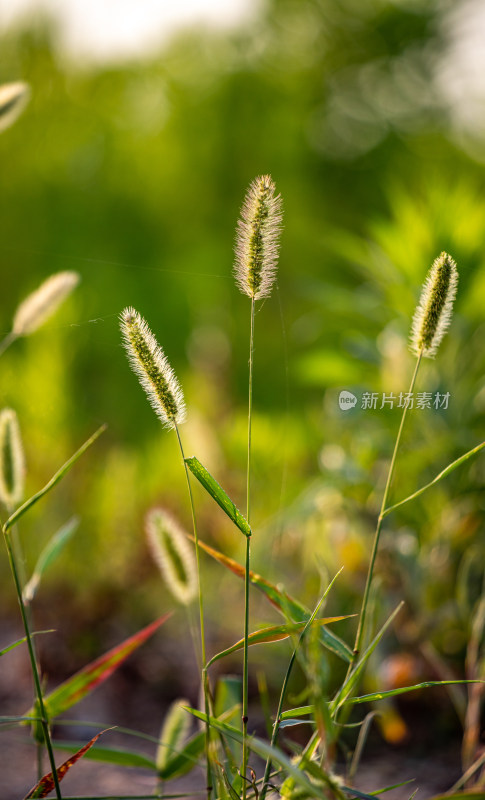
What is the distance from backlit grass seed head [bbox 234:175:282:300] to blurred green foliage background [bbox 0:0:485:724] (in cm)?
72

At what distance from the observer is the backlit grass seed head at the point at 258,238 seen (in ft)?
1.60

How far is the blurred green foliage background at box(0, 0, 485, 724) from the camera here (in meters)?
1.27


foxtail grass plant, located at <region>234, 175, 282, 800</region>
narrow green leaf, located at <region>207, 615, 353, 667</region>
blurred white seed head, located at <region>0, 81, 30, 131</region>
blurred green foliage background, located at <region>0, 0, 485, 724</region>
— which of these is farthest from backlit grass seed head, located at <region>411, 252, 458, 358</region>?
blurred green foliage background, located at <region>0, 0, 485, 724</region>

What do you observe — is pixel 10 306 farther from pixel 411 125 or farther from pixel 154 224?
pixel 411 125

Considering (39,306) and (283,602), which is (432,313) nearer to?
(283,602)

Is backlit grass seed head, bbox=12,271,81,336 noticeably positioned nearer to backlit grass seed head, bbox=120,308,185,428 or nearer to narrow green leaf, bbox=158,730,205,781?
backlit grass seed head, bbox=120,308,185,428

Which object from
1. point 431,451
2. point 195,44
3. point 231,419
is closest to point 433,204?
point 431,451

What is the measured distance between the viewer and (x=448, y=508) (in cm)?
115

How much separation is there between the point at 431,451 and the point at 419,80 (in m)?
4.02

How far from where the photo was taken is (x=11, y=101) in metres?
0.67

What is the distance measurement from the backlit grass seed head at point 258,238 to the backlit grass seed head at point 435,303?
0.38ft

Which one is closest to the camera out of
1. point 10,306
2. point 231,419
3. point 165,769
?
point 165,769

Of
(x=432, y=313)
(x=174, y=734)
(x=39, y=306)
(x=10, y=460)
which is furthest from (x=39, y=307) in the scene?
(x=174, y=734)

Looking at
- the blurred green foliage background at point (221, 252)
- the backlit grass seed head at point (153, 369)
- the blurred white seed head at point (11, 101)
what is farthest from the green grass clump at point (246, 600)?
the blurred green foliage background at point (221, 252)
